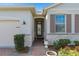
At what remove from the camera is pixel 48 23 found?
16.1 m

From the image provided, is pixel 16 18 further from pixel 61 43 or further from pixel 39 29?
pixel 39 29

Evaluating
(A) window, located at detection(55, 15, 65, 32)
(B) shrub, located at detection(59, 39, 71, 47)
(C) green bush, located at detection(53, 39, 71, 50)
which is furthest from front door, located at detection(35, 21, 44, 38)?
(C) green bush, located at detection(53, 39, 71, 50)

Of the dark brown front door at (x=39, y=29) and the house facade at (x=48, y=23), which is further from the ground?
the house facade at (x=48, y=23)

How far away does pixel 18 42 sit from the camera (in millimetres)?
13352

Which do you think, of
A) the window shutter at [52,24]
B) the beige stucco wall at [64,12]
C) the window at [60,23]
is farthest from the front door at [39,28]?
the beige stucco wall at [64,12]

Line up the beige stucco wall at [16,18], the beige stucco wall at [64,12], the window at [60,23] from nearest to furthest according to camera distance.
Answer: the beige stucco wall at [16,18] → the beige stucco wall at [64,12] → the window at [60,23]

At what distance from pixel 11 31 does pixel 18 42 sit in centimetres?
229

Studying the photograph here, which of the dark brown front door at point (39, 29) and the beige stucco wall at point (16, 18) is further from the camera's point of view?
the dark brown front door at point (39, 29)

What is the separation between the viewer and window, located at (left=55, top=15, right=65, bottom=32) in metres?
16.3

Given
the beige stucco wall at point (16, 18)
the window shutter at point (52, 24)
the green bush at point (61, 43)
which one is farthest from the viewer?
the window shutter at point (52, 24)

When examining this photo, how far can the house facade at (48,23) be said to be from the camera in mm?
15078

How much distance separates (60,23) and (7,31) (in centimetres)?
465

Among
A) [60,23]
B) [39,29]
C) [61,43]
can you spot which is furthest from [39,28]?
[61,43]

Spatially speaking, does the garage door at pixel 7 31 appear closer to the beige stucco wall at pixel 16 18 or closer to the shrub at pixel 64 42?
the beige stucco wall at pixel 16 18
